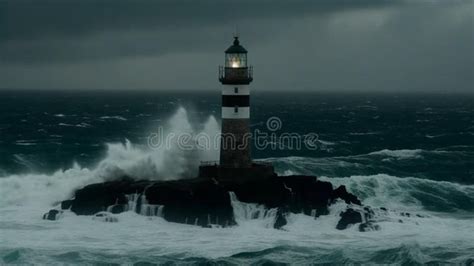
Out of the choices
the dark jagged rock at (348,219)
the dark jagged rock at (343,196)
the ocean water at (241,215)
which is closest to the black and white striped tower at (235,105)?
the ocean water at (241,215)

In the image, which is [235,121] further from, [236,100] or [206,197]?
[206,197]

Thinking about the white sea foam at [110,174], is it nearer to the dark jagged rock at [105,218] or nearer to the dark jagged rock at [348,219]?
the dark jagged rock at [105,218]

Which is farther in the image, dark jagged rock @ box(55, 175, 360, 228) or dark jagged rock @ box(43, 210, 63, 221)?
dark jagged rock @ box(43, 210, 63, 221)

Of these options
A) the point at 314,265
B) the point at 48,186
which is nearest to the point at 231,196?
the point at 314,265

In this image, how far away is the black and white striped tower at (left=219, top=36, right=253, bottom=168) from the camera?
34.2 meters

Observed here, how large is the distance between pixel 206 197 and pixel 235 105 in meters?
4.74

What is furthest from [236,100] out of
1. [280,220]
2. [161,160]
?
[280,220]

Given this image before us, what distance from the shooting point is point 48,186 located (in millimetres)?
37406

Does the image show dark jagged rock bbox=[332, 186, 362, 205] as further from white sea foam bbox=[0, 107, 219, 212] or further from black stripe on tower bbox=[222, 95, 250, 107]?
white sea foam bbox=[0, 107, 219, 212]

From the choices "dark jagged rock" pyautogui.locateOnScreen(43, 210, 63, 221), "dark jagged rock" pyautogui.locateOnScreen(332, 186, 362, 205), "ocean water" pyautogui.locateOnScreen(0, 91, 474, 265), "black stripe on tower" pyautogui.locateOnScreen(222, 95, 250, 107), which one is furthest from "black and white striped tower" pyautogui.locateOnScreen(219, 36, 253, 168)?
"dark jagged rock" pyautogui.locateOnScreen(43, 210, 63, 221)

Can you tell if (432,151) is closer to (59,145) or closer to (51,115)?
(59,145)

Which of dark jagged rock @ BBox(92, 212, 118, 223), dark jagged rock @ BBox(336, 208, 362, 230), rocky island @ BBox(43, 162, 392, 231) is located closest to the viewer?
dark jagged rock @ BBox(336, 208, 362, 230)

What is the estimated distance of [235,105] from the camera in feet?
113

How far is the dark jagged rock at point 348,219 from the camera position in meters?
31.2
